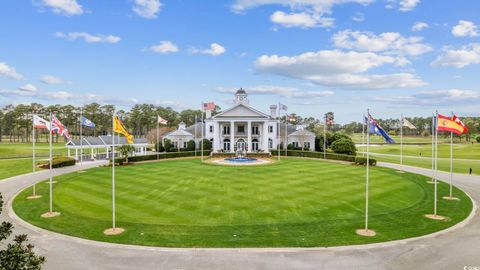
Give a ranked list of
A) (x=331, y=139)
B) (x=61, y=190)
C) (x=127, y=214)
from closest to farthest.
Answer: (x=127, y=214) < (x=61, y=190) < (x=331, y=139)

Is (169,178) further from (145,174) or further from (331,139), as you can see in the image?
(331,139)

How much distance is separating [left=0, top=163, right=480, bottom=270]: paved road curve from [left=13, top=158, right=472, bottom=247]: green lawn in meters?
0.90

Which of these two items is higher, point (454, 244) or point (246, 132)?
point (246, 132)

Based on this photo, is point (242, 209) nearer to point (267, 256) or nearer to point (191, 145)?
point (267, 256)

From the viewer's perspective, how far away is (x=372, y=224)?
736 inches

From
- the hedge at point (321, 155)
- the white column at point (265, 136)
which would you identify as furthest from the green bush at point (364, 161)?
the white column at point (265, 136)

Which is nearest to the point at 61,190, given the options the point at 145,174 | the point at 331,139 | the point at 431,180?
the point at 145,174

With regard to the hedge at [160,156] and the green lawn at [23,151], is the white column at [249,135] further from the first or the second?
the green lawn at [23,151]

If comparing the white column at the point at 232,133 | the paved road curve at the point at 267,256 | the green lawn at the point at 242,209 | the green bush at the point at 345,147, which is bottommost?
the paved road curve at the point at 267,256

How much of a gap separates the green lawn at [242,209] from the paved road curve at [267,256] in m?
0.90

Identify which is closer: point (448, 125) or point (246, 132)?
point (448, 125)

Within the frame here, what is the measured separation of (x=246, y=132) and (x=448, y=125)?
2028 inches

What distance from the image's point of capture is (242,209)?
22141 mm

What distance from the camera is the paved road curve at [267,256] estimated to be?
1317 cm
